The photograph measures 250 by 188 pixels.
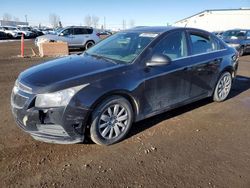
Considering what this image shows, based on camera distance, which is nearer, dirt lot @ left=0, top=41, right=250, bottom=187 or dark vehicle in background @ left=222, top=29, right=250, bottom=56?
dirt lot @ left=0, top=41, right=250, bottom=187

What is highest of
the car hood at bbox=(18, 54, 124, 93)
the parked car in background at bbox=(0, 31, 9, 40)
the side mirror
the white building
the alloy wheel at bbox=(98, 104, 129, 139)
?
the white building

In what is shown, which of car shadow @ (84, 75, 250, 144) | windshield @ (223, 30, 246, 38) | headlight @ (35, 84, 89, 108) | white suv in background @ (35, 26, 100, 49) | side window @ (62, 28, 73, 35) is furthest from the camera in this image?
side window @ (62, 28, 73, 35)

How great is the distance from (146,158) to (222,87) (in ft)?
10.1

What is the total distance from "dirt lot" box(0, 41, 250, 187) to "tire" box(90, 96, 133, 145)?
0.15m

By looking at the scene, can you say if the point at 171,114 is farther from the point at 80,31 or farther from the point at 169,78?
the point at 80,31

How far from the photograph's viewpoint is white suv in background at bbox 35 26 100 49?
16.3 meters

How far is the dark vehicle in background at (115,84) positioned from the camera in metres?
3.30

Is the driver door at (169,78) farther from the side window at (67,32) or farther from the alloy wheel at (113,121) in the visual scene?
the side window at (67,32)

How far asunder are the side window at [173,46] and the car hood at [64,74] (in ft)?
2.96

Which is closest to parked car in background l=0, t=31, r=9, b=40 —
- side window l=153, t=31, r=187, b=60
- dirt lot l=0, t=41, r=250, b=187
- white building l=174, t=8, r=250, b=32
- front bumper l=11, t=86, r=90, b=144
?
white building l=174, t=8, r=250, b=32

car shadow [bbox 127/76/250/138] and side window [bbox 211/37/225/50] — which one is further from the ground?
side window [bbox 211/37/225/50]

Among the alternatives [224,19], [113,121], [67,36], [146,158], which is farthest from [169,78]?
[224,19]

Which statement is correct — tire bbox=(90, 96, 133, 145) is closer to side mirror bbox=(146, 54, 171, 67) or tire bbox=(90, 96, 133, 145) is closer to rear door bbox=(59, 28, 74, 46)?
side mirror bbox=(146, 54, 171, 67)

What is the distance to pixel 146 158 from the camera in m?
3.44
